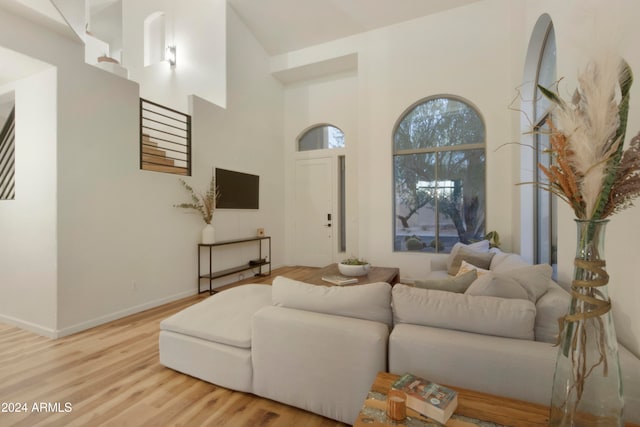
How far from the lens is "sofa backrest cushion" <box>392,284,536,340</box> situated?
1.38 m

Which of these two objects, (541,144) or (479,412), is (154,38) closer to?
(541,144)

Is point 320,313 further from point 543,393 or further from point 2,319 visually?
point 2,319

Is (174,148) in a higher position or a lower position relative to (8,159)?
higher

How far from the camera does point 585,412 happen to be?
84 cm

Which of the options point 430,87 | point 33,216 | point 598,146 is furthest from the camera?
point 430,87

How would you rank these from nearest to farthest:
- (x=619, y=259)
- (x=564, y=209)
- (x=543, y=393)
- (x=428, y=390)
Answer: (x=428, y=390)
(x=543, y=393)
(x=619, y=259)
(x=564, y=209)

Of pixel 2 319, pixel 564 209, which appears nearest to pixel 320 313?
pixel 564 209

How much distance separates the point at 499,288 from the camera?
5.19 feet

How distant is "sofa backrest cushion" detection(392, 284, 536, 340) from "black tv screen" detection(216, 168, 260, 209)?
3.76 metres

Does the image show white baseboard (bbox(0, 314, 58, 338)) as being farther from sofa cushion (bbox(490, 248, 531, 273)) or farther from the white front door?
sofa cushion (bbox(490, 248, 531, 273))

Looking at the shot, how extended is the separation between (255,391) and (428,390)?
48.1 inches

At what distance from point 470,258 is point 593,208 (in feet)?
9.04

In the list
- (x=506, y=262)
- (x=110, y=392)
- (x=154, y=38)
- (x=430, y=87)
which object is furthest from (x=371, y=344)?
(x=154, y=38)

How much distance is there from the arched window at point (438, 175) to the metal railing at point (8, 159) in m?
5.15
